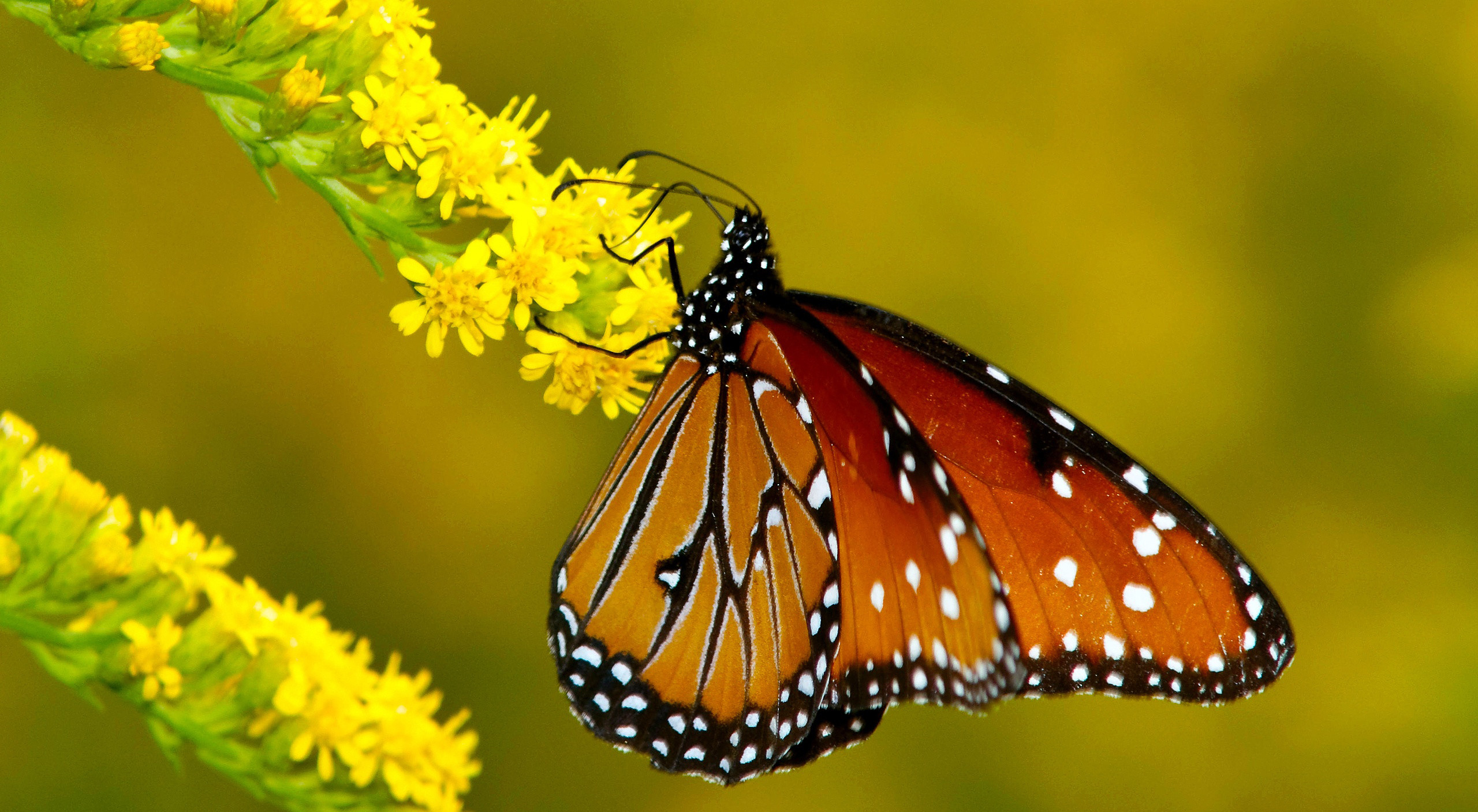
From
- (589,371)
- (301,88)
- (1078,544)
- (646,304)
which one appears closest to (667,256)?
(646,304)

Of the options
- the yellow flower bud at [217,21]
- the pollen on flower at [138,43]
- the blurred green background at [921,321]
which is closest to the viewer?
the pollen on flower at [138,43]

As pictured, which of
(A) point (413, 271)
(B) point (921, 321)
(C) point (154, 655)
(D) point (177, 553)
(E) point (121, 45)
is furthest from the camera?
(B) point (921, 321)

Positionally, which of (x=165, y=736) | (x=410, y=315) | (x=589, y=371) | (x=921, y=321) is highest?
(x=921, y=321)

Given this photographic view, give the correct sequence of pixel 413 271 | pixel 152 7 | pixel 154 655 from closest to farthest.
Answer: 1. pixel 152 7
2. pixel 413 271
3. pixel 154 655

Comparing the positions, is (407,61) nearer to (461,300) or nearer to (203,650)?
(461,300)

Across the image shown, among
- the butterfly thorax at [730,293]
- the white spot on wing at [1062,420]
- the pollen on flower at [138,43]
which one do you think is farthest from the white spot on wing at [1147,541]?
the pollen on flower at [138,43]

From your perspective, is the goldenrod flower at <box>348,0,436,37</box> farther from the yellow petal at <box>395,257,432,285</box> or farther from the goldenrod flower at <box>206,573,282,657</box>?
the goldenrod flower at <box>206,573,282,657</box>

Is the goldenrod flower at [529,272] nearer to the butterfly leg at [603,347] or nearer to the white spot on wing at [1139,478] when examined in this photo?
the butterfly leg at [603,347]
